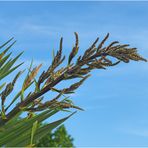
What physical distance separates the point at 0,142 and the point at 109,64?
85 centimetres

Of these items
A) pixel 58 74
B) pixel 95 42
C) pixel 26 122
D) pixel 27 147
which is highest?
pixel 95 42

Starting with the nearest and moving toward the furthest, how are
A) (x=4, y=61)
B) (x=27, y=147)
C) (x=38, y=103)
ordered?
(x=27, y=147), (x=38, y=103), (x=4, y=61)

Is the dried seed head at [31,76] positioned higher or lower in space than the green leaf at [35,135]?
higher

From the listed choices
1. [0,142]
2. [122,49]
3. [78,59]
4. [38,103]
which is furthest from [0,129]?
[122,49]

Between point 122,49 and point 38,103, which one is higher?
point 122,49

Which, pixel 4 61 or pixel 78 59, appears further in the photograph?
pixel 4 61

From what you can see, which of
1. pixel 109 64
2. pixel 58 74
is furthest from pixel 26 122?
pixel 109 64

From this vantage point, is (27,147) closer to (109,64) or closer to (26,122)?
(26,122)

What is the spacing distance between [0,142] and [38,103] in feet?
1.26

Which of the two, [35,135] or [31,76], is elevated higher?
[31,76]

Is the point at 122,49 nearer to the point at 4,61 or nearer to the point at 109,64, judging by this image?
the point at 109,64

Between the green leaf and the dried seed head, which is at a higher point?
the dried seed head

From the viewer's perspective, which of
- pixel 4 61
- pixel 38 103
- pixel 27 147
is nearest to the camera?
pixel 27 147

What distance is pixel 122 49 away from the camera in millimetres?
3328
